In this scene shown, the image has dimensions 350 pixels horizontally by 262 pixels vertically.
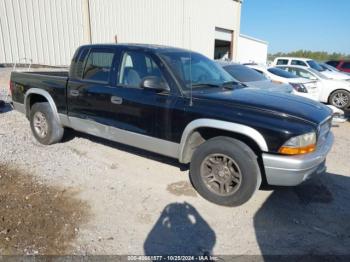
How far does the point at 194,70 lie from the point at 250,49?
104 ft

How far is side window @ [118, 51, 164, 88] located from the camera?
4262 millimetres

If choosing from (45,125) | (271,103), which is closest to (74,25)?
(45,125)

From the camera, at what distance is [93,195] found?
3990 mm

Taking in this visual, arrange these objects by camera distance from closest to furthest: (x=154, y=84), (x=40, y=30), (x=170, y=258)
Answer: (x=170, y=258)
(x=154, y=84)
(x=40, y=30)

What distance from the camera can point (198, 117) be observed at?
12.2 feet

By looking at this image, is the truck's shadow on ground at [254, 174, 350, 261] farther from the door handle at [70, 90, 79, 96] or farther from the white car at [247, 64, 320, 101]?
the white car at [247, 64, 320, 101]

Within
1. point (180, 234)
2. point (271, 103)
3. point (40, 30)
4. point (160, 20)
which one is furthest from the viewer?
point (160, 20)

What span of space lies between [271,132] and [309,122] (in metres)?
0.46

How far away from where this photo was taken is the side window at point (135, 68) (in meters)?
4.26

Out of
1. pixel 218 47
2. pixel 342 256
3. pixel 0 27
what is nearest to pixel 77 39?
pixel 0 27

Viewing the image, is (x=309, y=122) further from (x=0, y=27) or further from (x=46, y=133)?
(x=0, y=27)

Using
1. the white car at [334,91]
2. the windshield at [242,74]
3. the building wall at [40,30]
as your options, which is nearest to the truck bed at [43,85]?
the windshield at [242,74]

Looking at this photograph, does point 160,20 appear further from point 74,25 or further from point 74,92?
point 74,92

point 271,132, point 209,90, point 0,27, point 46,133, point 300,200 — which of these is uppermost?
point 0,27
